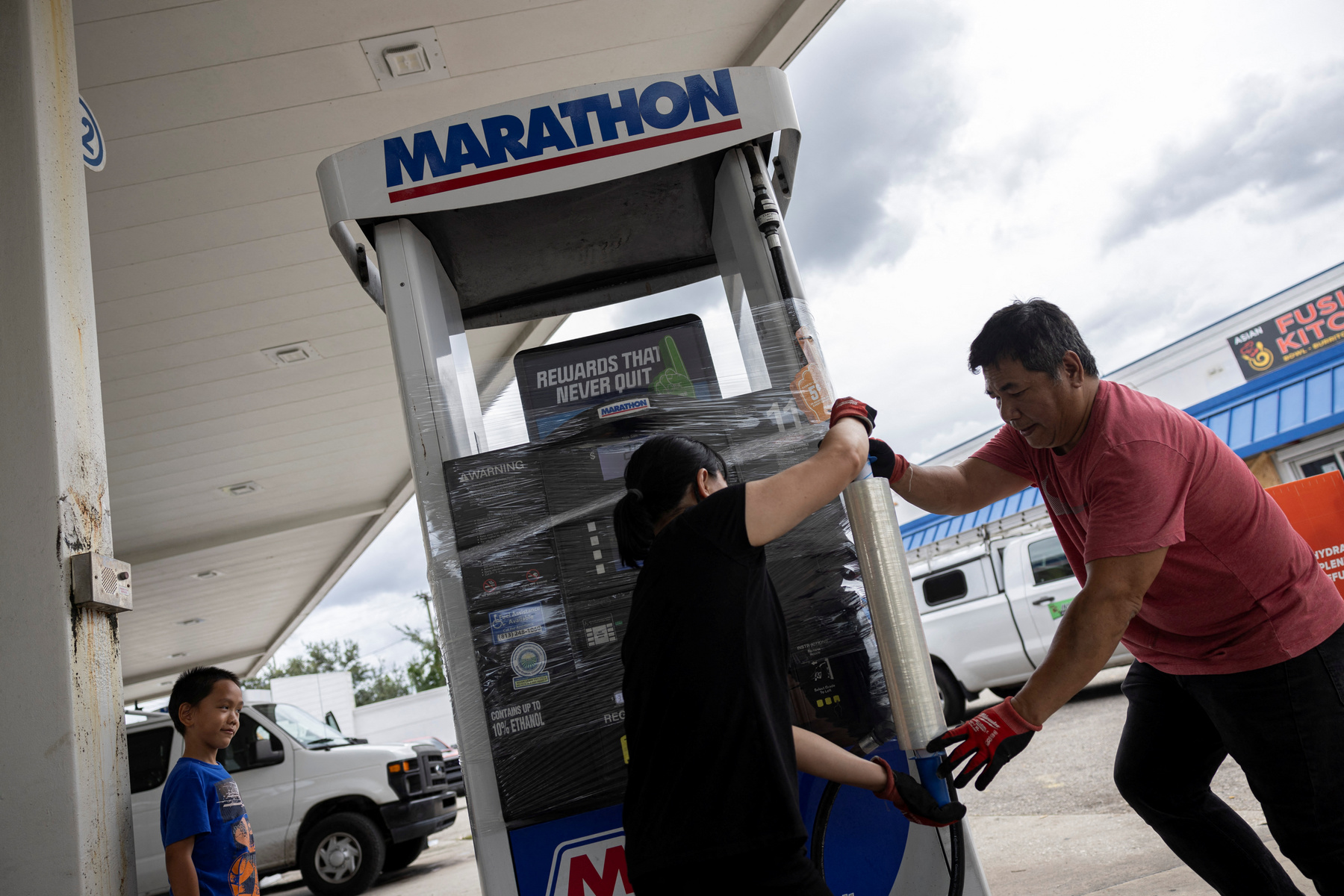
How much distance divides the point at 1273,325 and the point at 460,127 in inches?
693

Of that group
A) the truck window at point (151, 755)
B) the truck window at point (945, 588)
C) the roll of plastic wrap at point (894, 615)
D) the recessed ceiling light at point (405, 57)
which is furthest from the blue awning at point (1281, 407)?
the roll of plastic wrap at point (894, 615)

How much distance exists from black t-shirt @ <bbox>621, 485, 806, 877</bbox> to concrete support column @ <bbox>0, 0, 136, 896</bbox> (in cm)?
145

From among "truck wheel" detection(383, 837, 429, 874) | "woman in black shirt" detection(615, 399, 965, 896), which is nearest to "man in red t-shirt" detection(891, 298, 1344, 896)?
"woman in black shirt" detection(615, 399, 965, 896)

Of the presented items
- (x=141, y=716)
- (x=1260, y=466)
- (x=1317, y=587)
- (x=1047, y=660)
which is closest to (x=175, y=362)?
(x=141, y=716)

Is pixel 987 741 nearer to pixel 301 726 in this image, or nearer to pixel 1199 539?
pixel 1199 539

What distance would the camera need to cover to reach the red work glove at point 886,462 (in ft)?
7.82

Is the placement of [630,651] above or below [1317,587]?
above

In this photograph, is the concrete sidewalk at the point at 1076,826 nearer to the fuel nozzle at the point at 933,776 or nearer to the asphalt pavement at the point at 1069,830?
the asphalt pavement at the point at 1069,830

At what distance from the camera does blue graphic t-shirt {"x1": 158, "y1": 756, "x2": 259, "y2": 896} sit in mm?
2771

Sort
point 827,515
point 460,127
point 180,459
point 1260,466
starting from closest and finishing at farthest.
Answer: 1. point 827,515
2. point 460,127
3. point 180,459
4. point 1260,466

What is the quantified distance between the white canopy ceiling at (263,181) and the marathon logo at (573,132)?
2.99ft

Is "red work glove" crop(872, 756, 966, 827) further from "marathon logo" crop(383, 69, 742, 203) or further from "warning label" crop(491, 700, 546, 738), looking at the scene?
"marathon logo" crop(383, 69, 742, 203)

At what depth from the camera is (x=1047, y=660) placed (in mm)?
2053

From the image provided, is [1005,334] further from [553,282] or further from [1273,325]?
[1273,325]
